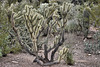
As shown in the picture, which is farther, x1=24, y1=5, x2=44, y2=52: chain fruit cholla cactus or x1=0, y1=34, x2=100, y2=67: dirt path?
x1=0, y1=34, x2=100, y2=67: dirt path

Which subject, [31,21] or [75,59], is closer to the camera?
[31,21]

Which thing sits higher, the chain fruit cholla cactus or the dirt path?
the chain fruit cholla cactus

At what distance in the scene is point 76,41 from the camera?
9898 mm

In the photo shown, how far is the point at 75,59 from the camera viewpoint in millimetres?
6781

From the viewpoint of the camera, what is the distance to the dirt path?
194 inches

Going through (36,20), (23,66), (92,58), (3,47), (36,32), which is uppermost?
(36,20)

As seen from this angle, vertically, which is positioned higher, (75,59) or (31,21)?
(31,21)

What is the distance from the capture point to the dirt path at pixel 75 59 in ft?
16.2

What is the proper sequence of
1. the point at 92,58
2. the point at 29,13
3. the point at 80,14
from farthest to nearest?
the point at 80,14, the point at 92,58, the point at 29,13

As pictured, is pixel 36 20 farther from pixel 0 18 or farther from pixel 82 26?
pixel 82 26

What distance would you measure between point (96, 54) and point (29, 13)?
4.36m

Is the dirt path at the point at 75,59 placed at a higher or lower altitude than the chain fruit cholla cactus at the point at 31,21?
lower

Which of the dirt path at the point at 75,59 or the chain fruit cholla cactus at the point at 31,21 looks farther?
the dirt path at the point at 75,59

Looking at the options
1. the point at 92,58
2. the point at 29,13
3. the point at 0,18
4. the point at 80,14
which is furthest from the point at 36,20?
the point at 80,14
